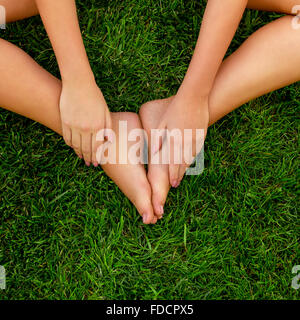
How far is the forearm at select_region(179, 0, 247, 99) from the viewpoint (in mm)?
1124

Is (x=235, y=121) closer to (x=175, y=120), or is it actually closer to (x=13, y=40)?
(x=175, y=120)

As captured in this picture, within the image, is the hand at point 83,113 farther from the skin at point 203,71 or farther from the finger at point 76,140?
the skin at point 203,71

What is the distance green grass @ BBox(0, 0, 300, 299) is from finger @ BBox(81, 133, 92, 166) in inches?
4.3

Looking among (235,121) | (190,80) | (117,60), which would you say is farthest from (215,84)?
(117,60)

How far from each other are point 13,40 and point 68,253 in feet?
2.72

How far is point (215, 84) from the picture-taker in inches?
49.6

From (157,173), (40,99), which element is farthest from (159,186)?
(40,99)

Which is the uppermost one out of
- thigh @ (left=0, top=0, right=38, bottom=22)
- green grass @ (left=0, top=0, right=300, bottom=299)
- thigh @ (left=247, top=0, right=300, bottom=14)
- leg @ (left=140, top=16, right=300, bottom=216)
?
thigh @ (left=247, top=0, right=300, bottom=14)

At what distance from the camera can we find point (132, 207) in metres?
1.38

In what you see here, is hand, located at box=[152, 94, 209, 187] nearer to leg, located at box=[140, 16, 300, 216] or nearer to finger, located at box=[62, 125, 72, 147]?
leg, located at box=[140, 16, 300, 216]

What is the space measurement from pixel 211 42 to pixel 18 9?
68 cm

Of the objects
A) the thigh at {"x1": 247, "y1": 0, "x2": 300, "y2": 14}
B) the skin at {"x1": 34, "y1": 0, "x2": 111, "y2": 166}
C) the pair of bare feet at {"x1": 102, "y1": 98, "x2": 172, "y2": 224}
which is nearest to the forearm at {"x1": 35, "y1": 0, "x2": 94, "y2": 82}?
the skin at {"x1": 34, "y1": 0, "x2": 111, "y2": 166}

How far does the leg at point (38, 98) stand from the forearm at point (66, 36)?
0.09m

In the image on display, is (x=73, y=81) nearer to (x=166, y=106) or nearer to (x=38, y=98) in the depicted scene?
A: (x=38, y=98)
